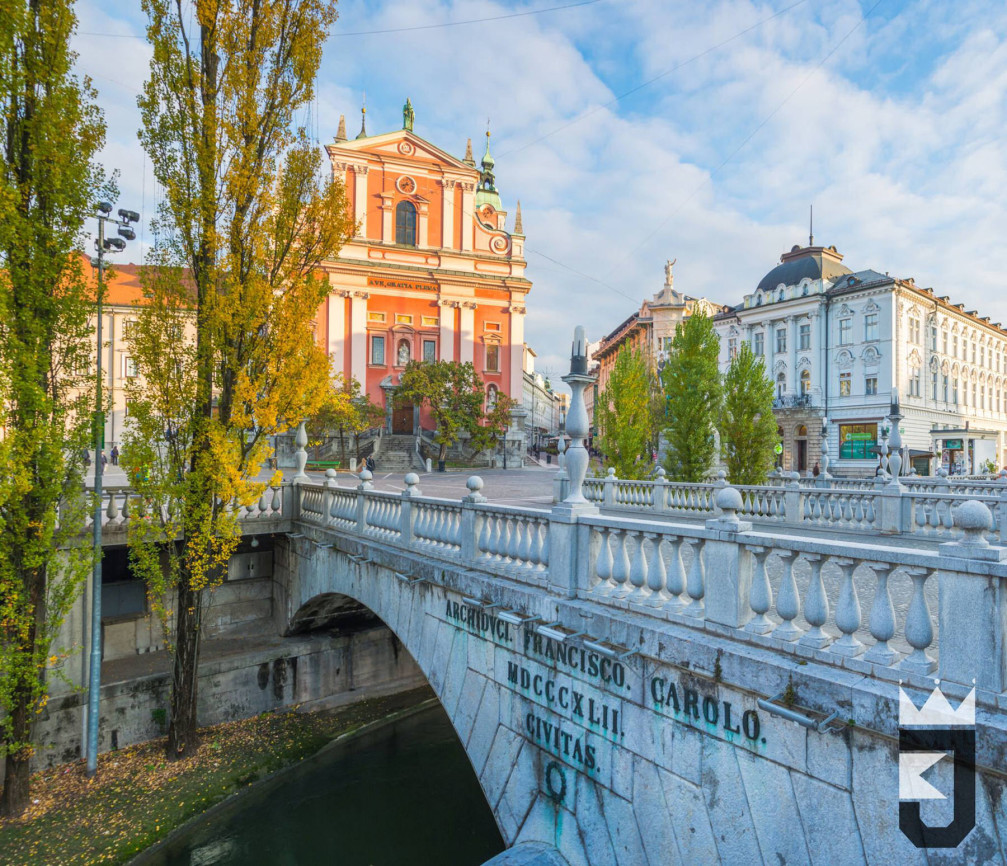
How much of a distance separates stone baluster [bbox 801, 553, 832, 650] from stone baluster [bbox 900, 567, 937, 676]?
49cm

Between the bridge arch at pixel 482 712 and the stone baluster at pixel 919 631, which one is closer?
the stone baluster at pixel 919 631

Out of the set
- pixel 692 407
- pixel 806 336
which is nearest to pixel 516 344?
pixel 806 336

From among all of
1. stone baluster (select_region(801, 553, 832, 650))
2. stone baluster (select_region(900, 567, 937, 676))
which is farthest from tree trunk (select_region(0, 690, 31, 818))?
stone baluster (select_region(900, 567, 937, 676))

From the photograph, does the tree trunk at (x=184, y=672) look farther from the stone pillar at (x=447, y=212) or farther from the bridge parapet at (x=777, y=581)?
the stone pillar at (x=447, y=212)

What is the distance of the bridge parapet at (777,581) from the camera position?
3.26m

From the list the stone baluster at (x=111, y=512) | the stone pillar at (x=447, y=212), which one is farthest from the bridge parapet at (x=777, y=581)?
the stone pillar at (x=447, y=212)

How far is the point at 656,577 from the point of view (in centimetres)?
507

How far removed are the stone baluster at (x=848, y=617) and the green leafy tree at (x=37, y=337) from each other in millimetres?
9303

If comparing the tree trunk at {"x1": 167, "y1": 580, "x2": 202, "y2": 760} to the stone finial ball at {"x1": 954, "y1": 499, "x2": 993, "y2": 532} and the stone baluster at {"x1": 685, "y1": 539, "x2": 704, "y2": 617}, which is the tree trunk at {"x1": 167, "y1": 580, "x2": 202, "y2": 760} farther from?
the stone finial ball at {"x1": 954, "y1": 499, "x2": 993, "y2": 532}

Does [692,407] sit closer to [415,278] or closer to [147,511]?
[147,511]

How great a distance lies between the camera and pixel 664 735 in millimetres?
4656

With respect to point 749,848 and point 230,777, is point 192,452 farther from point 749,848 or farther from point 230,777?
point 749,848

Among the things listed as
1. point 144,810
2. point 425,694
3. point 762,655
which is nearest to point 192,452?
point 144,810

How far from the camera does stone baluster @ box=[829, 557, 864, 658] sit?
374cm
